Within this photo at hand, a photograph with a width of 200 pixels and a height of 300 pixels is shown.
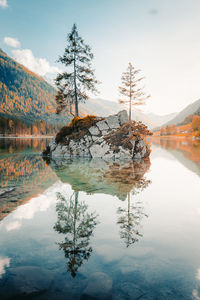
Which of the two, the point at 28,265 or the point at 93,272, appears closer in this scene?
the point at 93,272

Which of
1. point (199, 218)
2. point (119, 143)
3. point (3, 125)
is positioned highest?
point (3, 125)

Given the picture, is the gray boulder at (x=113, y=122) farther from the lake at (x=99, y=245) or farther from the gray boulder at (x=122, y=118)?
the lake at (x=99, y=245)

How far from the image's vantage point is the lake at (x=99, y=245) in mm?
2766

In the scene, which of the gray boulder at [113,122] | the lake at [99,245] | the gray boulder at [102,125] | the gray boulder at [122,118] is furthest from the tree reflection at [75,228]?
the gray boulder at [122,118]

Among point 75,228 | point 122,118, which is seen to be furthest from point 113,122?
point 75,228

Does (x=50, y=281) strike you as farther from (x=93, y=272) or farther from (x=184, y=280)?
(x=184, y=280)

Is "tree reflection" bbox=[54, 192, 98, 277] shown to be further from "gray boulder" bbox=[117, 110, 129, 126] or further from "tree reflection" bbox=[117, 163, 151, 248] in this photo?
"gray boulder" bbox=[117, 110, 129, 126]

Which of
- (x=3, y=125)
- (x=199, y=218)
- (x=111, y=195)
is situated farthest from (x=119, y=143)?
(x=3, y=125)

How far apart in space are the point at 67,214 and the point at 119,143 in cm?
1760

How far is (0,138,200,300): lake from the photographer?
2766 millimetres

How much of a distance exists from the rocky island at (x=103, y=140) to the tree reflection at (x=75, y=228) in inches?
619

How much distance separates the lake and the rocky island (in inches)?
570

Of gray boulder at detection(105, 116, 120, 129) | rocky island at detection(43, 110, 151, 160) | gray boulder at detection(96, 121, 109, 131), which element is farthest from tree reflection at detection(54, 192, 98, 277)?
gray boulder at detection(105, 116, 120, 129)

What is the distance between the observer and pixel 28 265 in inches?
129
